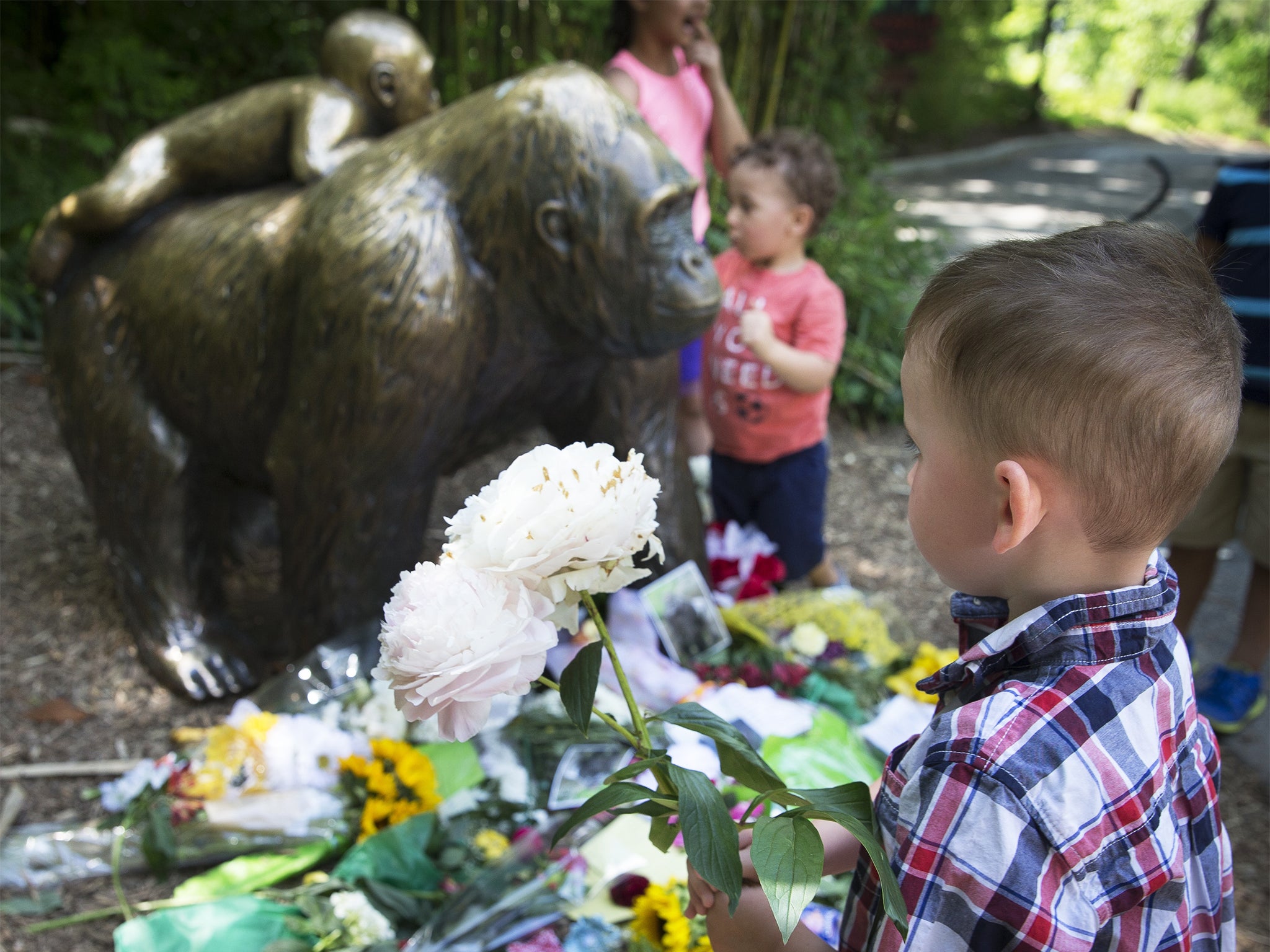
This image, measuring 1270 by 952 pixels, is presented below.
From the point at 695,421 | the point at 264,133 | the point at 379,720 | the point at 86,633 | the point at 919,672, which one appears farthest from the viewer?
the point at 695,421

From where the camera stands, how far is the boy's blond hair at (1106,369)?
85 centimetres

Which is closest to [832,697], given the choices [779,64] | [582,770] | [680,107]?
[582,770]

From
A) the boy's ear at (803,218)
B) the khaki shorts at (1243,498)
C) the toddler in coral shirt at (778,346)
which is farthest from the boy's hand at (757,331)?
the khaki shorts at (1243,498)

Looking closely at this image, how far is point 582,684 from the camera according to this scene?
0.98m

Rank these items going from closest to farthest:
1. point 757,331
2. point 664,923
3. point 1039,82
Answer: point 664,923, point 757,331, point 1039,82

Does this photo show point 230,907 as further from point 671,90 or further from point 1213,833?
point 671,90

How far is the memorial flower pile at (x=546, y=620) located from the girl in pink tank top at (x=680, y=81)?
192 centimetres

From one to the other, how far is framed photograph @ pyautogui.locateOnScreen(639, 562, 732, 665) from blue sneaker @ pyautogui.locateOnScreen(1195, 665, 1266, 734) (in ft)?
4.20

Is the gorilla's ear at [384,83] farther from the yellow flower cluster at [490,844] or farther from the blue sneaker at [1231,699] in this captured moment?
the blue sneaker at [1231,699]

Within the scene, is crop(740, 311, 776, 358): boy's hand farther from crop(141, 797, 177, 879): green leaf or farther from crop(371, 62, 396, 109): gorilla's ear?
crop(141, 797, 177, 879): green leaf

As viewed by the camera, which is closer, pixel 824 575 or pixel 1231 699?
pixel 1231 699

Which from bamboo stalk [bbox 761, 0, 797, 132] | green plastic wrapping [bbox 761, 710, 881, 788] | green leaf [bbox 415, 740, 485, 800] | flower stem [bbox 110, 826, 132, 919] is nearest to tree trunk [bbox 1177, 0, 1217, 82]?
bamboo stalk [bbox 761, 0, 797, 132]

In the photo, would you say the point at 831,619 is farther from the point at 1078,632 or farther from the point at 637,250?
the point at 1078,632

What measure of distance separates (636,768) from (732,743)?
0.40ft
